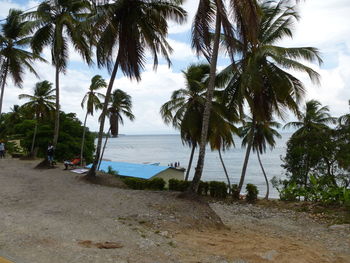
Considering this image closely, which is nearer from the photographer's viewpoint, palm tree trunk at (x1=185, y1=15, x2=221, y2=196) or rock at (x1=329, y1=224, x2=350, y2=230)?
rock at (x1=329, y1=224, x2=350, y2=230)

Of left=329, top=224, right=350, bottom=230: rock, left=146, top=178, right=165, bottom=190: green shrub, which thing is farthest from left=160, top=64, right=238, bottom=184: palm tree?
left=329, top=224, right=350, bottom=230: rock

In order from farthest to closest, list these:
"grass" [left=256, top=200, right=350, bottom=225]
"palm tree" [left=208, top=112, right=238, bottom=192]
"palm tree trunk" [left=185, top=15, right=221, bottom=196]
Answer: "palm tree" [left=208, top=112, right=238, bottom=192], "palm tree trunk" [left=185, top=15, right=221, bottom=196], "grass" [left=256, top=200, right=350, bottom=225]

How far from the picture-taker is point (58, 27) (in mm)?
16391

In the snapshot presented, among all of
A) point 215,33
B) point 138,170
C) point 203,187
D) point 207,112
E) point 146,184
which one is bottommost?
point 138,170

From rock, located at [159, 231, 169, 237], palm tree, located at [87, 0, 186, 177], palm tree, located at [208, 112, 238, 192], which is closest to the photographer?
rock, located at [159, 231, 169, 237]

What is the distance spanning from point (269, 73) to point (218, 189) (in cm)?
594

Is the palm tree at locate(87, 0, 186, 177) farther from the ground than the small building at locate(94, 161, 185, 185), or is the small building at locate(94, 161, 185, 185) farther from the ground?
the palm tree at locate(87, 0, 186, 177)

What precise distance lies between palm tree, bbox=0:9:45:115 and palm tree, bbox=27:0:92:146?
2.41 meters

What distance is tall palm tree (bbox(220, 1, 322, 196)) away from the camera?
12516mm

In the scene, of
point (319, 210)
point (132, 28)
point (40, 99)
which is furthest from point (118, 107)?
point (319, 210)

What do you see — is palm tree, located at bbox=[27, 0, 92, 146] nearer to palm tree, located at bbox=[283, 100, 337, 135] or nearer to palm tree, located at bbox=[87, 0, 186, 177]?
palm tree, located at bbox=[87, 0, 186, 177]

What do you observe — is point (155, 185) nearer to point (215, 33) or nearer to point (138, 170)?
point (215, 33)

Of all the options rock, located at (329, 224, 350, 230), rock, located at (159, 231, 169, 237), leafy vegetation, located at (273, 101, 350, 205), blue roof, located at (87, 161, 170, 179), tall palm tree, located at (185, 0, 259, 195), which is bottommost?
blue roof, located at (87, 161, 170, 179)

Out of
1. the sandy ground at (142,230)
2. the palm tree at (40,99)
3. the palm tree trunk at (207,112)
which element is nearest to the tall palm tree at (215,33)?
Result: the palm tree trunk at (207,112)
